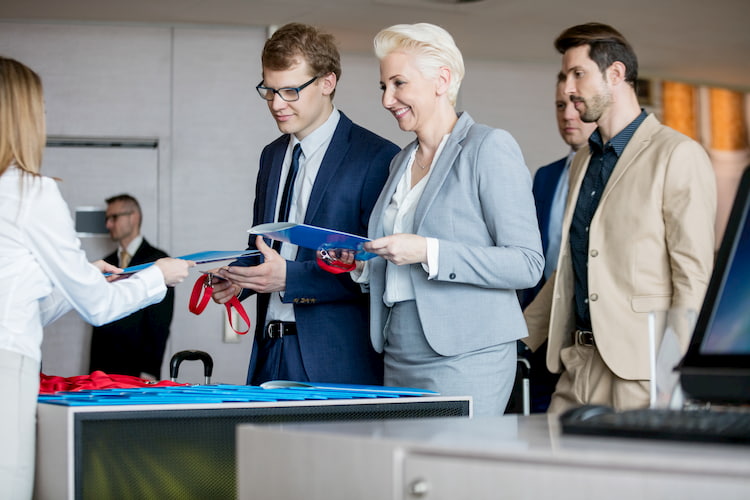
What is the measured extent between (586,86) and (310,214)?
97 cm

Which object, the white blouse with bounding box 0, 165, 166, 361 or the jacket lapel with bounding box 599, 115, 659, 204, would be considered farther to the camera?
the jacket lapel with bounding box 599, 115, 659, 204

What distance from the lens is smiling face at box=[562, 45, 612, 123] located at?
9.61 feet

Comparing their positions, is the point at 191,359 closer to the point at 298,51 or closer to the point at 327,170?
the point at 327,170

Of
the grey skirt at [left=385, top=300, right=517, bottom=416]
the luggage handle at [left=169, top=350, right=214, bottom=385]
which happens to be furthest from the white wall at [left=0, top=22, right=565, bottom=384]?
the grey skirt at [left=385, top=300, right=517, bottom=416]

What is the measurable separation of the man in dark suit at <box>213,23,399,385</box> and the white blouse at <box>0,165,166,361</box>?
0.74 meters

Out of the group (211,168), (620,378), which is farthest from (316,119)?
(211,168)

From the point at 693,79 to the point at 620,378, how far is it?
21.9 feet

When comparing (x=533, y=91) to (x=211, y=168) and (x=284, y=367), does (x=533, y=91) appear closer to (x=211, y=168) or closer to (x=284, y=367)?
(x=211, y=168)

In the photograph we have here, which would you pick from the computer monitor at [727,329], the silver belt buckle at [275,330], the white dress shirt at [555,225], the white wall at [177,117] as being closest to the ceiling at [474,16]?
the white wall at [177,117]

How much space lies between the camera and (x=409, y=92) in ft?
8.32

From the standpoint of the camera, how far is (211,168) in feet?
22.7

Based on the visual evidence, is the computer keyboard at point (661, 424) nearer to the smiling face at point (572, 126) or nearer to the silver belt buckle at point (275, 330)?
the silver belt buckle at point (275, 330)

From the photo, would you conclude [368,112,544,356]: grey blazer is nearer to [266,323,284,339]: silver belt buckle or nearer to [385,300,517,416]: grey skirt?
[385,300,517,416]: grey skirt

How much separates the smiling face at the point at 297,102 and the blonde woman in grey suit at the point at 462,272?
571 millimetres
